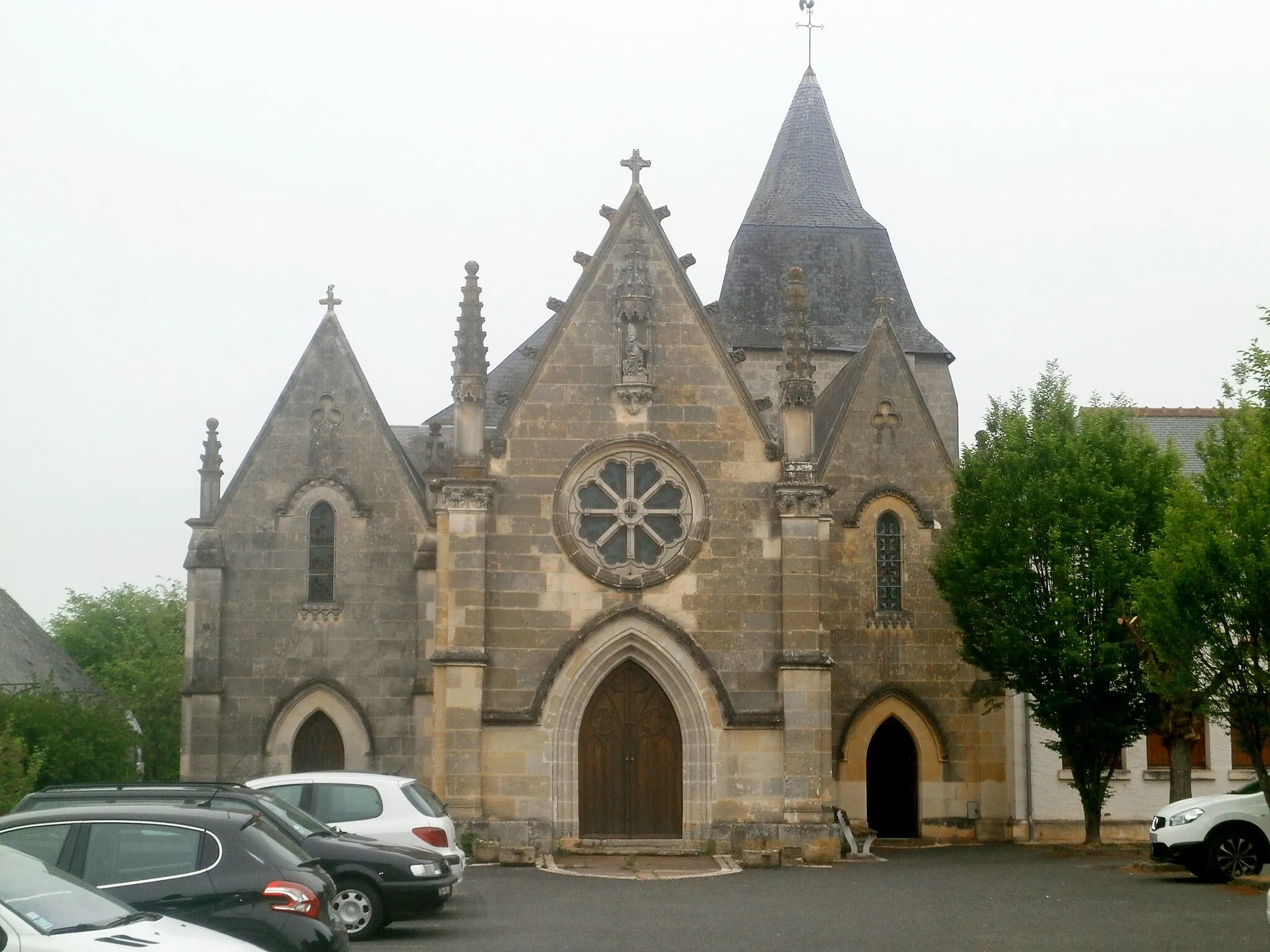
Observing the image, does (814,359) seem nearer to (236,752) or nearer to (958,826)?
(958,826)

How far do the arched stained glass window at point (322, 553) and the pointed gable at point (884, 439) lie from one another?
31.8ft

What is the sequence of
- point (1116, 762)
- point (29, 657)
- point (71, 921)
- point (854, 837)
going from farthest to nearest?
point (29, 657) → point (1116, 762) → point (854, 837) → point (71, 921)

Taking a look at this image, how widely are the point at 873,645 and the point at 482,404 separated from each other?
10.2 m

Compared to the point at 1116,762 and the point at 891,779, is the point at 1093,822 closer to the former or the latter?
the point at 1116,762

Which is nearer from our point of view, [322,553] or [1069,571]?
[1069,571]

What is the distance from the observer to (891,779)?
34062mm

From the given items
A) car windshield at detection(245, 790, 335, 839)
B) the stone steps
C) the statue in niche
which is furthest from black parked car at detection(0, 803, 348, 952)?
the statue in niche

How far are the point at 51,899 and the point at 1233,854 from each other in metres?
16.9

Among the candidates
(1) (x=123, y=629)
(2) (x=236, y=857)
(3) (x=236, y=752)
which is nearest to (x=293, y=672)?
(3) (x=236, y=752)

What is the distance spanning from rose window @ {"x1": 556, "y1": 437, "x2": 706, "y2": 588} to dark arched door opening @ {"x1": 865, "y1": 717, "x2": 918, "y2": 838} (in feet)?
26.1

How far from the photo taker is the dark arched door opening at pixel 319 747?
32719mm

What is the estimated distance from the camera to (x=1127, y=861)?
2731cm

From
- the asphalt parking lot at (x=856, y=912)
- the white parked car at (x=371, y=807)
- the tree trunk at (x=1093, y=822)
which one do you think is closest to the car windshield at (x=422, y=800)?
the white parked car at (x=371, y=807)

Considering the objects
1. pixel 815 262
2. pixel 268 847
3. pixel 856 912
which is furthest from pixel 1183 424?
pixel 268 847
